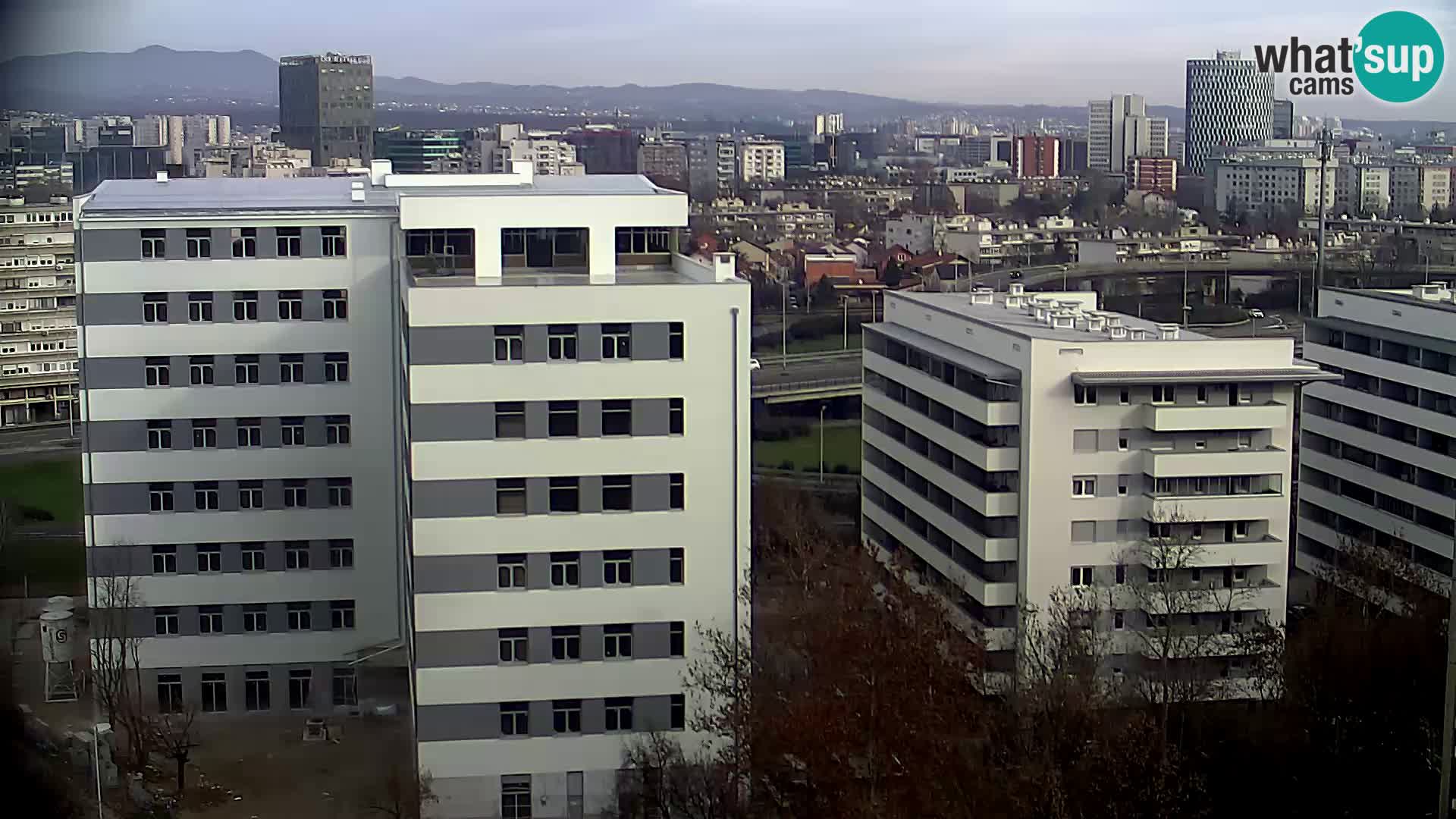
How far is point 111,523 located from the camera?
17.9ft

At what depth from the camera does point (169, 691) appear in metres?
5.51

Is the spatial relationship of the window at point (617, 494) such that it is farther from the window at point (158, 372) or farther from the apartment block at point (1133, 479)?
the window at point (158, 372)

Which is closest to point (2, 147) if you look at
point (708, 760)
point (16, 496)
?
point (16, 496)

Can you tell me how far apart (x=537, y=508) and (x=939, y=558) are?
2.20 metres

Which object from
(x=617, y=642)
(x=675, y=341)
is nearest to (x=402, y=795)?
(x=617, y=642)

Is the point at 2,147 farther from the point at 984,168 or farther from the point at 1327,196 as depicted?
the point at 984,168

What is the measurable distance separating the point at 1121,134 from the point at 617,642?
16923 millimetres

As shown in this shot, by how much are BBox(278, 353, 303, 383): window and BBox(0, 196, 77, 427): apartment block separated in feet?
20.8

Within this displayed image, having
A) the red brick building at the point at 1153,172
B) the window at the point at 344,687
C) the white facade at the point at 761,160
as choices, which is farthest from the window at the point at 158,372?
the red brick building at the point at 1153,172

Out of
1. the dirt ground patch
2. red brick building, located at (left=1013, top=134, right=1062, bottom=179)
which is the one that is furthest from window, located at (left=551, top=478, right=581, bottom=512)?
red brick building, located at (left=1013, top=134, right=1062, bottom=179)

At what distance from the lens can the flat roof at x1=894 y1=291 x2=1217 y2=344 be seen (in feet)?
18.9

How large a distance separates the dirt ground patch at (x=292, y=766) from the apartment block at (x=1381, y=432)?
358 cm

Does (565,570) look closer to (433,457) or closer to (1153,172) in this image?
(433,457)

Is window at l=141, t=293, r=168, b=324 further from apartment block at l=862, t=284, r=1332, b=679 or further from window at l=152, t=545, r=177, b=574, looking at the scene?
apartment block at l=862, t=284, r=1332, b=679
